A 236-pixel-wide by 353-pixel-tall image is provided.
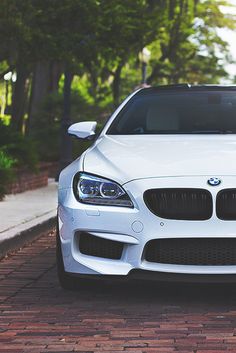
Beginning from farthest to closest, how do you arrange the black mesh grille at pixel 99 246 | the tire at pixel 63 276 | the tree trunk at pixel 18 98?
1. the tree trunk at pixel 18 98
2. the tire at pixel 63 276
3. the black mesh grille at pixel 99 246

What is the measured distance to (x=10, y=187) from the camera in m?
15.2

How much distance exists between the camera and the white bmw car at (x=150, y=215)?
6090 millimetres

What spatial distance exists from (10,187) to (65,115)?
427 cm

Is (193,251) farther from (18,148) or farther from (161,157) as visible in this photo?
(18,148)

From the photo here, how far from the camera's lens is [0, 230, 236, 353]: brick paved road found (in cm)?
520

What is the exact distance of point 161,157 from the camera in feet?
21.4

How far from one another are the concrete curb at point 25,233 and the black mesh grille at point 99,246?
99.2 inches

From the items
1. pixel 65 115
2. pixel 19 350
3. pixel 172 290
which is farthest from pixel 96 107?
pixel 19 350

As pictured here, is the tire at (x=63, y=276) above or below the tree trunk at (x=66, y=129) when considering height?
above

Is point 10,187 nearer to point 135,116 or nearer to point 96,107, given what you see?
point 135,116

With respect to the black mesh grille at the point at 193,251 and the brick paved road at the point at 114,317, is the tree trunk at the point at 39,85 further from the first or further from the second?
the black mesh grille at the point at 193,251

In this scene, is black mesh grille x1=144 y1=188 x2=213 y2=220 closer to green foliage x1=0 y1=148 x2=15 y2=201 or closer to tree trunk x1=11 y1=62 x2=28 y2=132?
green foliage x1=0 y1=148 x2=15 y2=201

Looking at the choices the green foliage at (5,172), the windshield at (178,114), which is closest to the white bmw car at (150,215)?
the windshield at (178,114)

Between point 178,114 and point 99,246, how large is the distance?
2020 millimetres
